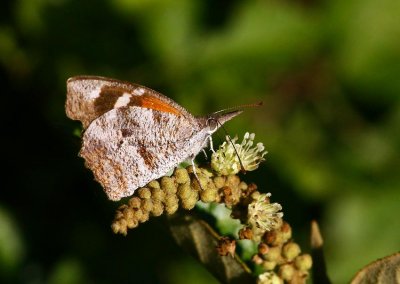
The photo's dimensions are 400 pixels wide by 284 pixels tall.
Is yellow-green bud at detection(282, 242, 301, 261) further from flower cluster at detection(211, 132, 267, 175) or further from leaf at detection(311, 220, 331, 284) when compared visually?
flower cluster at detection(211, 132, 267, 175)

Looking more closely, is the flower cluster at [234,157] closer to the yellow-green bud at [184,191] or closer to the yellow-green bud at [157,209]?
the yellow-green bud at [184,191]

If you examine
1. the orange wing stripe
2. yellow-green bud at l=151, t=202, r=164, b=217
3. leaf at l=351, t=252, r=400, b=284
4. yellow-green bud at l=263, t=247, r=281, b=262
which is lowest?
leaf at l=351, t=252, r=400, b=284

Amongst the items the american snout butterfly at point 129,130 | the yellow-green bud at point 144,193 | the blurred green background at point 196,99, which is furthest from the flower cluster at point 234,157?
the blurred green background at point 196,99

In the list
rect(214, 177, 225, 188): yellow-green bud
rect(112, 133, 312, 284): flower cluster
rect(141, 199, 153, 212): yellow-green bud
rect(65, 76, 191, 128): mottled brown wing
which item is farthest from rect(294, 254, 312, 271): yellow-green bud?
rect(65, 76, 191, 128): mottled brown wing

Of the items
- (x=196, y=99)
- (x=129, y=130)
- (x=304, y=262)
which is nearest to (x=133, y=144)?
(x=129, y=130)

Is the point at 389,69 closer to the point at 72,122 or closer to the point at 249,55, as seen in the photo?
the point at 249,55

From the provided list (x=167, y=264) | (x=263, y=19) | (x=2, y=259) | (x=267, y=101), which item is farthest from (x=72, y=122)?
(x=267, y=101)
